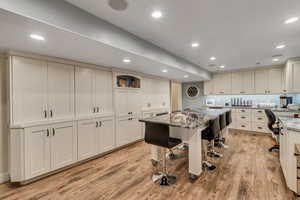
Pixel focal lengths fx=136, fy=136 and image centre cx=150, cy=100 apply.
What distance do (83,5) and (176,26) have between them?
1.29 m

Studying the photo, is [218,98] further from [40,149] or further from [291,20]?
[40,149]

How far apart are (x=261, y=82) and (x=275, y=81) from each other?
0.38 m

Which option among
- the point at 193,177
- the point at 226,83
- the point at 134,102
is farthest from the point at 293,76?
the point at 134,102

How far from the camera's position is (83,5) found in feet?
5.20

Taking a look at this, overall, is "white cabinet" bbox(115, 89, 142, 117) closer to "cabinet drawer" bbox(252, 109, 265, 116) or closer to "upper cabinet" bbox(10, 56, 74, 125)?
"upper cabinet" bbox(10, 56, 74, 125)

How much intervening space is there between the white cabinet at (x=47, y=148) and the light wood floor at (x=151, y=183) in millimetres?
207

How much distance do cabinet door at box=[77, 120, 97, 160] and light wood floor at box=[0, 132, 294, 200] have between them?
218 millimetres

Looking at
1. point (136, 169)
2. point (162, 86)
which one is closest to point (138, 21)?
point (136, 169)

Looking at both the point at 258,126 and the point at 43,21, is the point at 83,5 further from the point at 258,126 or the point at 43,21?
the point at 258,126

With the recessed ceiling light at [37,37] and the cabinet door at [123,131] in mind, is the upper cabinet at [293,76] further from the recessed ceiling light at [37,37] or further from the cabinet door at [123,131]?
the recessed ceiling light at [37,37]

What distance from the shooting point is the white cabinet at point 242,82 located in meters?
5.23

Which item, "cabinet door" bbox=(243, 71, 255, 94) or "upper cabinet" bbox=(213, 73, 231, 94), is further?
"upper cabinet" bbox=(213, 73, 231, 94)

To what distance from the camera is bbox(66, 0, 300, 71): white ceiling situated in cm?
161

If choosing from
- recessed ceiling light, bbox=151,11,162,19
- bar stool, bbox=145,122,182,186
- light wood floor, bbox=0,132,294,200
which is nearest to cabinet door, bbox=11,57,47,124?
light wood floor, bbox=0,132,294,200
